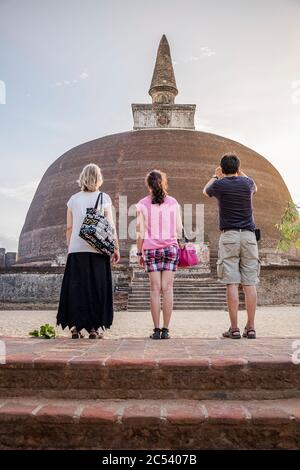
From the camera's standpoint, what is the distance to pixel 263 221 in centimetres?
2255

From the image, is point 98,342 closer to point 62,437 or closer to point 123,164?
point 62,437

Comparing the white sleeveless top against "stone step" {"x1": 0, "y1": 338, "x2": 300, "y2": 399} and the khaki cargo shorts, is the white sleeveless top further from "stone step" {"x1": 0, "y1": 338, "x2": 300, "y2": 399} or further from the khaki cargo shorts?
"stone step" {"x1": 0, "y1": 338, "x2": 300, "y2": 399}

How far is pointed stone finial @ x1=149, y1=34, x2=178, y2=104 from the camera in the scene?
2775 centimetres

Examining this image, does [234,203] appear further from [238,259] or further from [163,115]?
[163,115]

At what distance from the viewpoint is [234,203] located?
4.10 metres

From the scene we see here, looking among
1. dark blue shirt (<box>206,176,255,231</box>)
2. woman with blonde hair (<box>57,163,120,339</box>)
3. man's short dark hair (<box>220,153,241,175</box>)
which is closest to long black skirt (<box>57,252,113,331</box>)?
woman with blonde hair (<box>57,163,120,339</box>)

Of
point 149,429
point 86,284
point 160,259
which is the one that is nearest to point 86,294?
point 86,284

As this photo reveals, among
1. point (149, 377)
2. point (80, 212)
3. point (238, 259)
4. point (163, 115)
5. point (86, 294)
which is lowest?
point (149, 377)

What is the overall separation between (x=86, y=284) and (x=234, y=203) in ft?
4.89

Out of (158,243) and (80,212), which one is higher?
(80,212)

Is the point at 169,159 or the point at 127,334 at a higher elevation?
the point at 169,159

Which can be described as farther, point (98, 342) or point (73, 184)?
point (73, 184)

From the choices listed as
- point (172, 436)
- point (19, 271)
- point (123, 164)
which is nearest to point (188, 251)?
point (172, 436)
